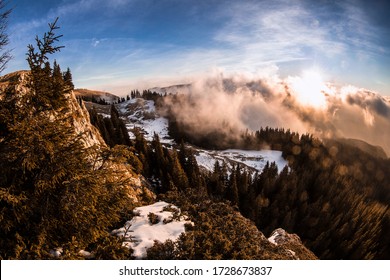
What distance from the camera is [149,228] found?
9.19 m

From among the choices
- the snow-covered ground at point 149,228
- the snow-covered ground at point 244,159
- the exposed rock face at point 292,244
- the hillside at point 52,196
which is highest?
the hillside at point 52,196

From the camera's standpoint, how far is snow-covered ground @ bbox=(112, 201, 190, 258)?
8125mm

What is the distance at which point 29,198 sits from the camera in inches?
267

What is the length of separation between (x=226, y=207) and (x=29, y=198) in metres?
8.83

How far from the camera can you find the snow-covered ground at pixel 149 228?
8125mm

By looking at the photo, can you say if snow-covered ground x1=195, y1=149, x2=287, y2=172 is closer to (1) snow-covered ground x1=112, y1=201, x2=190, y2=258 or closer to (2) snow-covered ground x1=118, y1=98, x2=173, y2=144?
(2) snow-covered ground x1=118, y1=98, x2=173, y2=144

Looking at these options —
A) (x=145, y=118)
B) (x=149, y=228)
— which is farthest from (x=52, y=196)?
(x=145, y=118)

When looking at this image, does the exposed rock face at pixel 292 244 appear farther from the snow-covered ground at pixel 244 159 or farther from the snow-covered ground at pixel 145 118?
the snow-covered ground at pixel 145 118

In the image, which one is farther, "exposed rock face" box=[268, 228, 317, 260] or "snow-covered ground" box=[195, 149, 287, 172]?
"snow-covered ground" box=[195, 149, 287, 172]

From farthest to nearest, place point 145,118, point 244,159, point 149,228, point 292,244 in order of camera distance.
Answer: point 145,118
point 244,159
point 292,244
point 149,228

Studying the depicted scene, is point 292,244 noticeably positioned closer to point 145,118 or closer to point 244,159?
point 244,159

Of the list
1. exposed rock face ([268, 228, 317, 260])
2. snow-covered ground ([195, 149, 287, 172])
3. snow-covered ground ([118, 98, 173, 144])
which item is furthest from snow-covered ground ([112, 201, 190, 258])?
snow-covered ground ([118, 98, 173, 144])

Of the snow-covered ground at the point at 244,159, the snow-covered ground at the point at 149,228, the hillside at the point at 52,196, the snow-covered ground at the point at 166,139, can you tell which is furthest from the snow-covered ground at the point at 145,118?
the hillside at the point at 52,196
